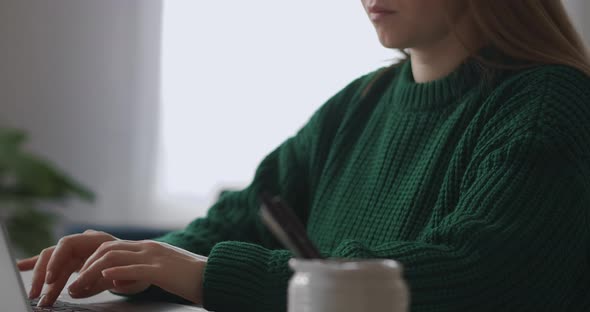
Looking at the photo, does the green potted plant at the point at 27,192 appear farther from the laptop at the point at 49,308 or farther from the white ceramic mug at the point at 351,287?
the white ceramic mug at the point at 351,287

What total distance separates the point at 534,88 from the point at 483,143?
98mm

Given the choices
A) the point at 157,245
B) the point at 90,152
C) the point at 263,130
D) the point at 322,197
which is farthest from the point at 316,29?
the point at 157,245

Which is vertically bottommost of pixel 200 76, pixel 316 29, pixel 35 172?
pixel 35 172

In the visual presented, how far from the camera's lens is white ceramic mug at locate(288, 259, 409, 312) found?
17.4 inches

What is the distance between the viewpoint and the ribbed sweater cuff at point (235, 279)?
0.84 meters

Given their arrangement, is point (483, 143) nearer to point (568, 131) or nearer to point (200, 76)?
point (568, 131)

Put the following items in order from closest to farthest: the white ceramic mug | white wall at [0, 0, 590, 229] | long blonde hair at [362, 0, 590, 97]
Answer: the white ceramic mug → long blonde hair at [362, 0, 590, 97] → white wall at [0, 0, 590, 229]

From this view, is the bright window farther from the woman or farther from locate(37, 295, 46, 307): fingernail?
locate(37, 295, 46, 307): fingernail

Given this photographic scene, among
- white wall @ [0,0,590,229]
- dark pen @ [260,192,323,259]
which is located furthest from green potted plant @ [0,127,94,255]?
dark pen @ [260,192,323,259]

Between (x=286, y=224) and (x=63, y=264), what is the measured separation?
0.53 metres

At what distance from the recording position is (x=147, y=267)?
32.7 inches

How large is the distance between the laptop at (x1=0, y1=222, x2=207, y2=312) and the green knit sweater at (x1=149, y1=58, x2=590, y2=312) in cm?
11

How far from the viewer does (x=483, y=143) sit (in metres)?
1.05

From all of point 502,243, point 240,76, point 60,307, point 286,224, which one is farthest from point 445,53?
point 240,76
